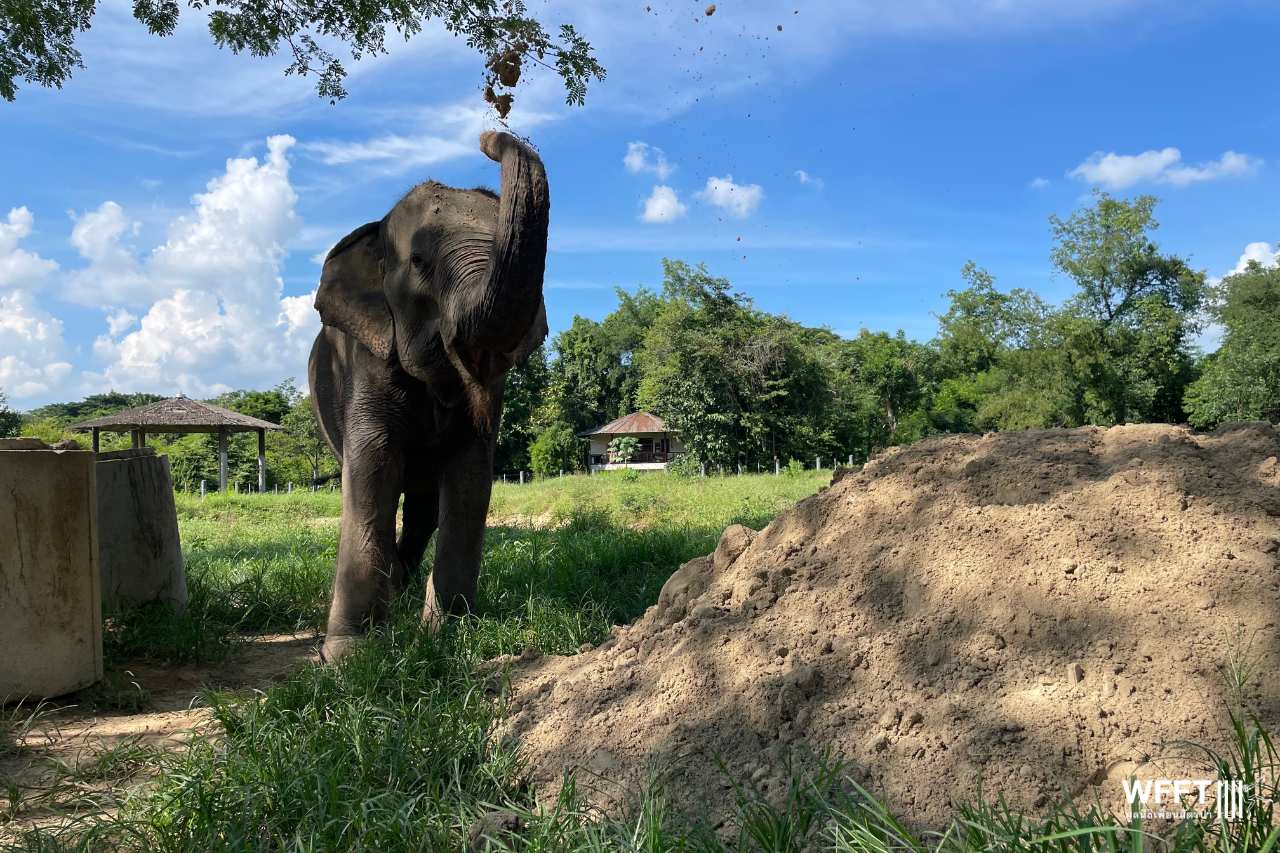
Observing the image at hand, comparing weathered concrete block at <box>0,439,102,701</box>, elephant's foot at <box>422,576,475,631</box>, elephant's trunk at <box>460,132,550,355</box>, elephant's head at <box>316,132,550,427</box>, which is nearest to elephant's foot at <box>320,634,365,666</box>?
elephant's foot at <box>422,576,475,631</box>

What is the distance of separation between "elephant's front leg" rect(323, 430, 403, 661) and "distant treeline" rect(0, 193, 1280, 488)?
119ft

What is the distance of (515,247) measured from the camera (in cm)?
369

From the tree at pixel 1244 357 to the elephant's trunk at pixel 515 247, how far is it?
43196 millimetres

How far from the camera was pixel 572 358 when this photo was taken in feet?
199

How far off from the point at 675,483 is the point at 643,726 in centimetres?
2247

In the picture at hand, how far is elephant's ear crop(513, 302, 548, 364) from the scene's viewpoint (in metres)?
4.31

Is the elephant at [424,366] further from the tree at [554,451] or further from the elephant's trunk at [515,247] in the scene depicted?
the tree at [554,451]

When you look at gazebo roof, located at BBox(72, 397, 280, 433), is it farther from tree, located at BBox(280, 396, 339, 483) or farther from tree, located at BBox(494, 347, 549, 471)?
tree, located at BBox(280, 396, 339, 483)

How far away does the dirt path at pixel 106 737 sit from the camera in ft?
10.4

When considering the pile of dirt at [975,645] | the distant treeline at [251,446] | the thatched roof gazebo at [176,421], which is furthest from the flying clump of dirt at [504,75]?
the distant treeline at [251,446]

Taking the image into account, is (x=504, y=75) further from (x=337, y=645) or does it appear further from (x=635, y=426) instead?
(x=635, y=426)

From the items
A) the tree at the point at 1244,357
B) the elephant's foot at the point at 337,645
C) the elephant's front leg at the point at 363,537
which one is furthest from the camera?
the tree at the point at 1244,357

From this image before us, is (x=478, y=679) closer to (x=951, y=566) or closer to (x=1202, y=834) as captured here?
(x=951, y=566)

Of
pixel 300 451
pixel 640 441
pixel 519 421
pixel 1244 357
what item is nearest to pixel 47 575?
pixel 1244 357
